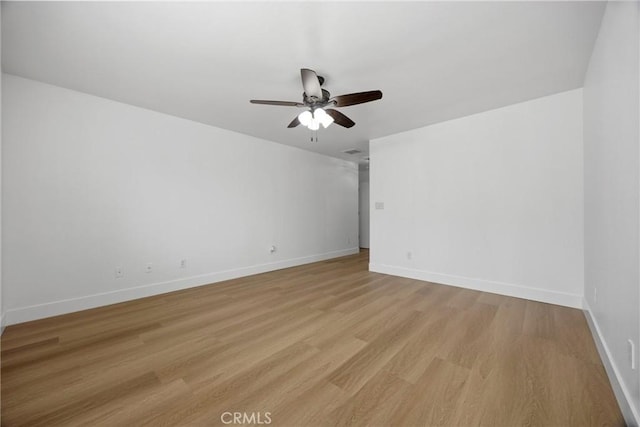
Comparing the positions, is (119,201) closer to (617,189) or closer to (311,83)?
(311,83)

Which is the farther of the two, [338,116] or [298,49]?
[338,116]

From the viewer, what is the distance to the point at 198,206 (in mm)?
3803

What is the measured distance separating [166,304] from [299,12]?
334 centimetres

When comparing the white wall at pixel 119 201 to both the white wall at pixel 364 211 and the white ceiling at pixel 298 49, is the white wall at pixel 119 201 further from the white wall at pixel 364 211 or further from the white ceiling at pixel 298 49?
the white wall at pixel 364 211

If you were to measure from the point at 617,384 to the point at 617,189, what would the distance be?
1.16m

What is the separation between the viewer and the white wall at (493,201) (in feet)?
9.16

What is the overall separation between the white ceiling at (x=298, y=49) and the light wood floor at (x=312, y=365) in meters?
2.49

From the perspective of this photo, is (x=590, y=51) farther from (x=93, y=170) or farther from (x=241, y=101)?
(x=93, y=170)

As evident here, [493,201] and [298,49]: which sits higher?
[298,49]

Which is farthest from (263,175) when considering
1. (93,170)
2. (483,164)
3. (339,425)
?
(339,425)

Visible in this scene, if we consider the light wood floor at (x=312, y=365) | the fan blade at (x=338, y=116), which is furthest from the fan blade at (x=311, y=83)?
the light wood floor at (x=312, y=365)

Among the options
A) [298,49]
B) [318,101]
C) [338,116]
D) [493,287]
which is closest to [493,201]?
[493,287]

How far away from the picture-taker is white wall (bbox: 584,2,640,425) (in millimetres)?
1209

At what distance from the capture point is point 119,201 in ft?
10.0
